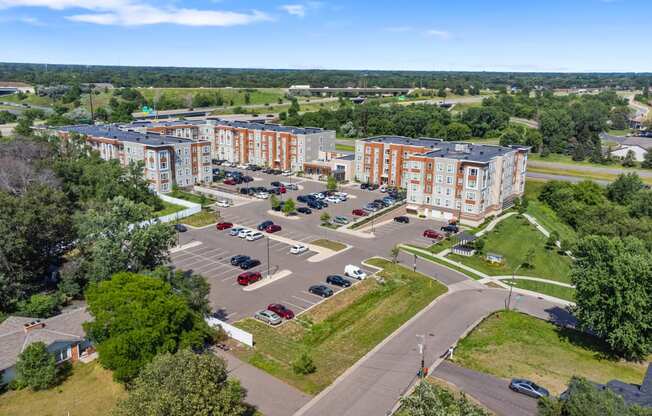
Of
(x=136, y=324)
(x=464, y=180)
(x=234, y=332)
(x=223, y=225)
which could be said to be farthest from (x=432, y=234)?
(x=136, y=324)

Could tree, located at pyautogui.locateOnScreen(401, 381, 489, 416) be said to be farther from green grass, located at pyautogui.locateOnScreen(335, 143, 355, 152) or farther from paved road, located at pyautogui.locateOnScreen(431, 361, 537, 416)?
green grass, located at pyautogui.locateOnScreen(335, 143, 355, 152)

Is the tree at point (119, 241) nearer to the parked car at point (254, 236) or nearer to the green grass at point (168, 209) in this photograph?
the parked car at point (254, 236)

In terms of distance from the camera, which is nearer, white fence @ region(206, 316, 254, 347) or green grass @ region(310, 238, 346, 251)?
white fence @ region(206, 316, 254, 347)

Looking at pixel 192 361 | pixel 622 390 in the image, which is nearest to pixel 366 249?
pixel 622 390

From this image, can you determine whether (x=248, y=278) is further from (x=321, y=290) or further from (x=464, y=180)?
(x=464, y=180)

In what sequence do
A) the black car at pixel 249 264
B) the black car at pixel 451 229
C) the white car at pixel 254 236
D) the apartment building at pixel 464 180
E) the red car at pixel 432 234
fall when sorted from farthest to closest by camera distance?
the apartment building at pixel 464 180 → the black car at pixel 451 229 → the red car at pixel 432 234 → the white car at pixel 254 236 → the black car at pixel 249 264

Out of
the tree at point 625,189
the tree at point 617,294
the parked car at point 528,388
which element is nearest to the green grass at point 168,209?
the parked car at point 528,388

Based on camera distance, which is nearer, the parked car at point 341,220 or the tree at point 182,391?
the tree at point 182,391

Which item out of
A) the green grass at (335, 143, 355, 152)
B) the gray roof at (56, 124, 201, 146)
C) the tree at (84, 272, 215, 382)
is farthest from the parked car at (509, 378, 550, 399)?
the green grass at (335, 143, 355, 152)
